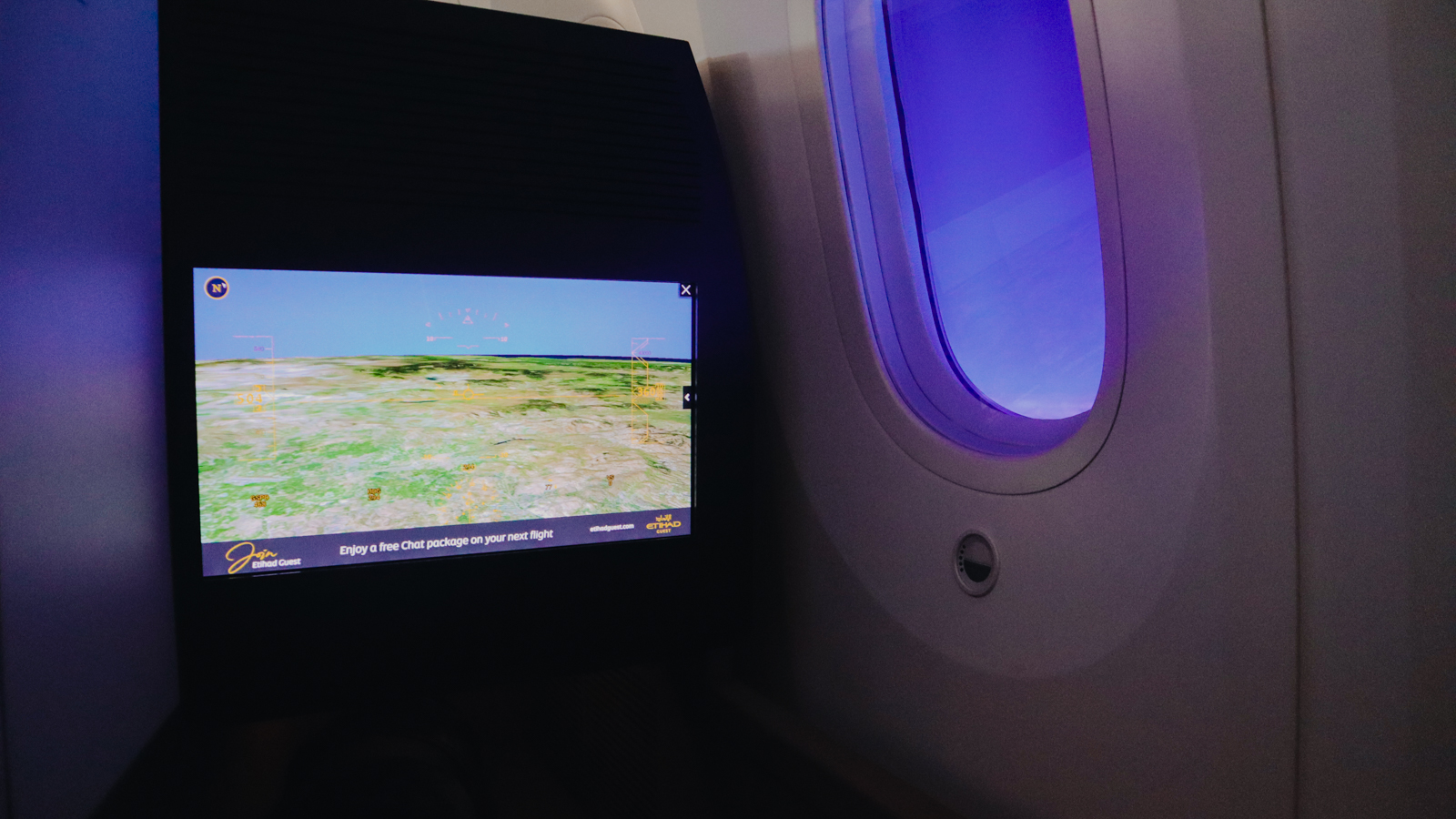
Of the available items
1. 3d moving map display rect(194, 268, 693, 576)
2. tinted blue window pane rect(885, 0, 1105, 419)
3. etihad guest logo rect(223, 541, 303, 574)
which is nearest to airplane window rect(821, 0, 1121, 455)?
tinted blue window pane rect(885, 0, 1105, 419)

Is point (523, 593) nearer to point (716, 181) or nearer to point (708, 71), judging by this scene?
point (716, 181)

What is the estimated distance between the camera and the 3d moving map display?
4.03 ft

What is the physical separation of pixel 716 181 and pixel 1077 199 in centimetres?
71

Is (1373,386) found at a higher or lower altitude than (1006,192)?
lower

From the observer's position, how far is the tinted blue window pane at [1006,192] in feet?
3.66

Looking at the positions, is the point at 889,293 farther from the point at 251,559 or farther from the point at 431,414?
the point at 251,559

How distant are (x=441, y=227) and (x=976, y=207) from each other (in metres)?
0.94

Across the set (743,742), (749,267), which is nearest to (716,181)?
(749,267)

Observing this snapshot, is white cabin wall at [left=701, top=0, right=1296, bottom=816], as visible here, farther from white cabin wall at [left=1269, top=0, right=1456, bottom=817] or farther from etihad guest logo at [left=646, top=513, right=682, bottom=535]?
etihad guest logo at [left=646, top=513, right=682, bottom=535]

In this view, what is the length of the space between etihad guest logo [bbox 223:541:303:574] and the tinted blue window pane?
1.23 m

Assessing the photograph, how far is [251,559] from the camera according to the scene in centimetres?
124

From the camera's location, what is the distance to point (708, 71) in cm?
168

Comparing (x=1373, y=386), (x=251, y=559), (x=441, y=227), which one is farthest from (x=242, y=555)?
(x=1373, y=386)

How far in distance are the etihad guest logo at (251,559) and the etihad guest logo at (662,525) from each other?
62 cm
